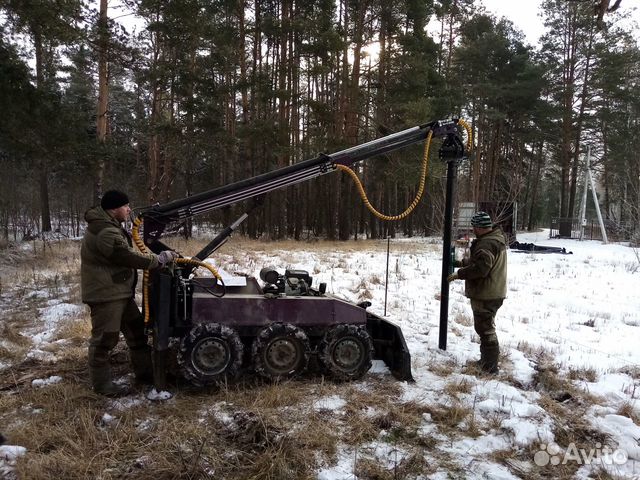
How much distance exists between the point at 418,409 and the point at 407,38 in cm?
2123

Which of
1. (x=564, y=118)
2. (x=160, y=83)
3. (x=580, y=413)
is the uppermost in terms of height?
(x=564, y=118)

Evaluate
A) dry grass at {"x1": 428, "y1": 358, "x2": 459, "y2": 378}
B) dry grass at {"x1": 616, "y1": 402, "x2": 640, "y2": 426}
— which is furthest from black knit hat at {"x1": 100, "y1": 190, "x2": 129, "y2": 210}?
dry grass at {"x1": 616, "y1": 402, "x2": 640, "y2": 426}

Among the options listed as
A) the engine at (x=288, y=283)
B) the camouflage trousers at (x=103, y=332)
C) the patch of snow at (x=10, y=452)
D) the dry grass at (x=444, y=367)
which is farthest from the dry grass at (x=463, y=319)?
the patch of snow at (x=10, y=452)

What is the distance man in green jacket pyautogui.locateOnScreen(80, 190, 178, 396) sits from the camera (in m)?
4.20

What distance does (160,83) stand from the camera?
50.5 feet

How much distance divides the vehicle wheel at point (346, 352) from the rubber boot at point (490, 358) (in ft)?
4.64

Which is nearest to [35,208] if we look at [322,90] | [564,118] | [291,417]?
[322,90]

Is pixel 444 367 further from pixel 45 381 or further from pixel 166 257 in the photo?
pixel 45 381

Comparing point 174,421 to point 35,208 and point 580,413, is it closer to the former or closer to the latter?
point 580,413

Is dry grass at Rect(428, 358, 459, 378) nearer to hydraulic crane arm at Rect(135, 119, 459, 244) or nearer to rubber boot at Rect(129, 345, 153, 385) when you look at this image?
hydraulic crane arm at Rect(135, 119, 459, 244)

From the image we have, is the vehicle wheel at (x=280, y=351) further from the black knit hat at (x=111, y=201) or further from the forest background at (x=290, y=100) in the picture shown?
the forest background at (x=290, y=100)

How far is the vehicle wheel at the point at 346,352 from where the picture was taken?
15.3 ft

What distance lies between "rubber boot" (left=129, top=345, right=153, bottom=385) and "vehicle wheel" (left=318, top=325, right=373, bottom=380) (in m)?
1.72

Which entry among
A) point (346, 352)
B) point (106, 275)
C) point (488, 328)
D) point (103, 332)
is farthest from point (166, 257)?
point (488, 328)
